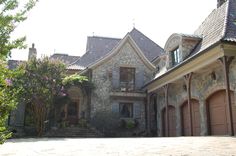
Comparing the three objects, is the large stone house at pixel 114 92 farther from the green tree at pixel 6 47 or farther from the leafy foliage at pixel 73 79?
the green tree at pixel 6 47

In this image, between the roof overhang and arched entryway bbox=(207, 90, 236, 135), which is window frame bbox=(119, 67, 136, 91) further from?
arched entryway bbox=(207, 90, 236, 135)

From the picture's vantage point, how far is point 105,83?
2036 centimetres

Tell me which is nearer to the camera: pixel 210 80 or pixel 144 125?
pixel 210 80

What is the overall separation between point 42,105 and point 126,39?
27.1 ft

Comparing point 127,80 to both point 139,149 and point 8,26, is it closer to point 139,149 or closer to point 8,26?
point 139,149

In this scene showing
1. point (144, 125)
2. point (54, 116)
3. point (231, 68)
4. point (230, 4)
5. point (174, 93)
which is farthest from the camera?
point (144, 125)

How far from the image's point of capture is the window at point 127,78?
68.3ft

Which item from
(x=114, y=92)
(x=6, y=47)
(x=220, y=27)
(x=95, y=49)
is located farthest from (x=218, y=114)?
(x=95, y=49)

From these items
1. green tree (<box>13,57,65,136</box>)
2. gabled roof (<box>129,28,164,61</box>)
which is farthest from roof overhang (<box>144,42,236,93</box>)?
gabled roof (<box>129,28,164,61</box>)

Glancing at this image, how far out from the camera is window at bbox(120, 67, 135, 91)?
820 inches

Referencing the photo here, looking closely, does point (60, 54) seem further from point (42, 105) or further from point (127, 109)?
point (42, 105)

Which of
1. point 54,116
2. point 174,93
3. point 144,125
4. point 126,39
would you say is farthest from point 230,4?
point 54,116

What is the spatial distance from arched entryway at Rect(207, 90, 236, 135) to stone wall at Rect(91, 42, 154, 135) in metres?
7.22

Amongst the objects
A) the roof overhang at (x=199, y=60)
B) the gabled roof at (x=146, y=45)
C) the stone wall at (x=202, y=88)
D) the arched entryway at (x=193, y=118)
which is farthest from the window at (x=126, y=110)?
the gabled roof at (x=146, y=45)
